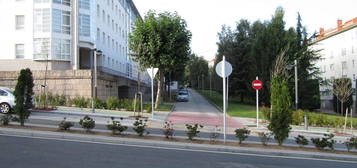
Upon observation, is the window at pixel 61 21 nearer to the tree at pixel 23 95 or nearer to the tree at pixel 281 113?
the tree at pixel 23 95

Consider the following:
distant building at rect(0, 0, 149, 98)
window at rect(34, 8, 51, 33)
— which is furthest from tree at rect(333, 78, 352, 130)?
window at rect(34, 8, 51, 33)

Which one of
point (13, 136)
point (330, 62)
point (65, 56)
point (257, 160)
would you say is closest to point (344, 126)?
point (257, 160)

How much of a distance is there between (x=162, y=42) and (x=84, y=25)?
10.4 m

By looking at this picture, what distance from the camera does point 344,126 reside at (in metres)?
21.5

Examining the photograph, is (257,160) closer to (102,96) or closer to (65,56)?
(102,96)

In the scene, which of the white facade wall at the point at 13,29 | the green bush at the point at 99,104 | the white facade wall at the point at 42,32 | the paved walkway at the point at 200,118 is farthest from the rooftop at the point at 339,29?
the white facade wall at the point at 13,29

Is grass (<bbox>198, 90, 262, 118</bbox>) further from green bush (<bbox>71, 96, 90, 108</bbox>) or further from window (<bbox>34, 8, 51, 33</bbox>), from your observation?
window (<bbox>34, 8, 51, 33</bbox>)

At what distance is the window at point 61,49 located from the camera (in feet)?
100

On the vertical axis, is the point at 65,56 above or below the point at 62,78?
above

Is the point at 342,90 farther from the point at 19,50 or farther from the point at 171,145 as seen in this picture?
the point at 19,50

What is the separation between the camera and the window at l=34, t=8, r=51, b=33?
30453 millimetres

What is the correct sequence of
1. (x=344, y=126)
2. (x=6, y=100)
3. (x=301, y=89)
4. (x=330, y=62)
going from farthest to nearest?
(x=330, y=62)
(x=301, y=89)
(x=344, y=126)
(x=6, y=100)

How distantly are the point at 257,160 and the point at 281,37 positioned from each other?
115 feet

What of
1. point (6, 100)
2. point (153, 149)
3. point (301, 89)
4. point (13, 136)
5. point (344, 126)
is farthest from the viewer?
point (301, 89)
